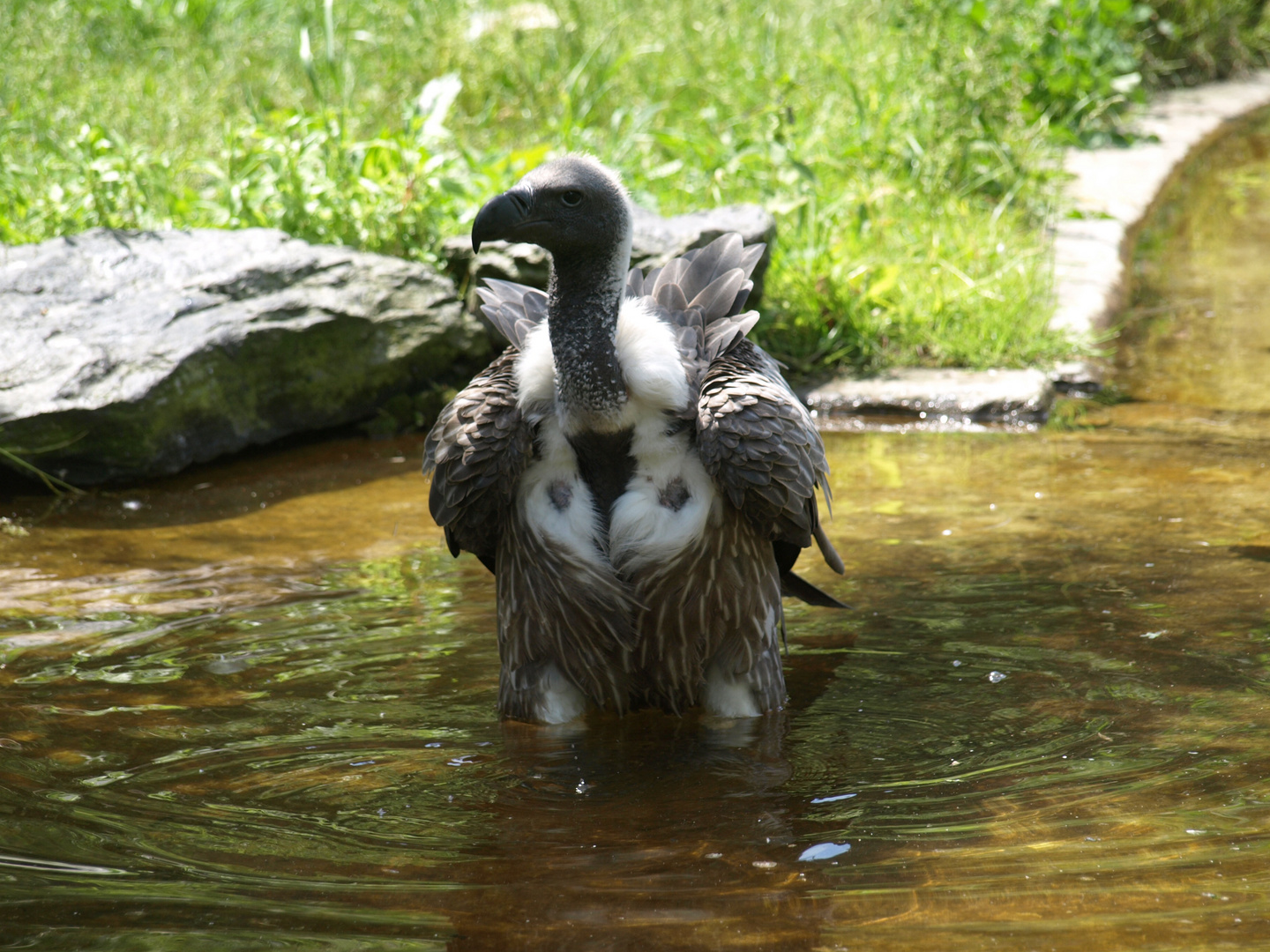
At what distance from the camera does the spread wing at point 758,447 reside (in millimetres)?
3426

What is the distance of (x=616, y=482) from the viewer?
11.8ft

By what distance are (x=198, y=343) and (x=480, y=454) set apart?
265cm

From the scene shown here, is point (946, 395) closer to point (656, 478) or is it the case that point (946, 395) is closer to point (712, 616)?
point (712, 616)

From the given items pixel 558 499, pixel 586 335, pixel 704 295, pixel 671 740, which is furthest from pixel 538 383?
pixel 671 740

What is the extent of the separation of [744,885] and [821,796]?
0.53m

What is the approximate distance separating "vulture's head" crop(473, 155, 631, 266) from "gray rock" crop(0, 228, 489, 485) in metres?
2.72

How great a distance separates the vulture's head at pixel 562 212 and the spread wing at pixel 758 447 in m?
0.47

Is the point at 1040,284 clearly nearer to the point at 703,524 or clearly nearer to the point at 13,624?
the point at 703,524

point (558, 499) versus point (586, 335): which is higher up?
point (586, 335)

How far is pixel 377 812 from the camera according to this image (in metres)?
3.03

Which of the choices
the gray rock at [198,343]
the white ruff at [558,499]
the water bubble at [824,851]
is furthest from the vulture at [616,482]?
the gray rock at [198,343]

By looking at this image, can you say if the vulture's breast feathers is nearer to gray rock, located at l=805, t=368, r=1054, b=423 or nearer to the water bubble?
the water bubble

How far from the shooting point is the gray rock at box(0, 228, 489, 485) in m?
5.55

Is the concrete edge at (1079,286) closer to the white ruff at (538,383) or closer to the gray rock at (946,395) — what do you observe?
the gray rock at (946,395)
